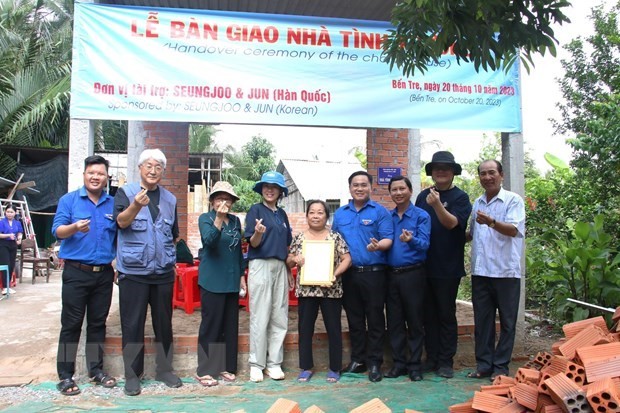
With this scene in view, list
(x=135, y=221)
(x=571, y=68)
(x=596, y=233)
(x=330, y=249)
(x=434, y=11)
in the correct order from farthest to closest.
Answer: (x=571, y=68)
(x=596, y=233)
(x=330, y=249)
(x=135, y=221)
(x=434, y=11)

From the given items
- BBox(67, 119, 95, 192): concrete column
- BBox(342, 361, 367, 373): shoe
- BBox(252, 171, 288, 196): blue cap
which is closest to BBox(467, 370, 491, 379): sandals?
BBox(342, 361, 367, 373): shoe

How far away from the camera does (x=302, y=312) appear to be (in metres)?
4.54

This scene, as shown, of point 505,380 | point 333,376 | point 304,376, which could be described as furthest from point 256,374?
point 505,380

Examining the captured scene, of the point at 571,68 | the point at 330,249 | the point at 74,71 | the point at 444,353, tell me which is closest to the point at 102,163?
the point at 74,71

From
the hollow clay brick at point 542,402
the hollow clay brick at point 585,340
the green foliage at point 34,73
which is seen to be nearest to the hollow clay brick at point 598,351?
the hollow clay brick at point 585,340

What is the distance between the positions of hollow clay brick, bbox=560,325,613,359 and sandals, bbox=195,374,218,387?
270 cm

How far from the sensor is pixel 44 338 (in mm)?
6141

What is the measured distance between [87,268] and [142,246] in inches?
18.3

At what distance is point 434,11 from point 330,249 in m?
2.18

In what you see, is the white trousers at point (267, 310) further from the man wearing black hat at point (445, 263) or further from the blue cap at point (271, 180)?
the man wearing black hat at point (445, 263)

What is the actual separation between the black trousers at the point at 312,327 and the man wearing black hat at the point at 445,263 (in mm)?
835

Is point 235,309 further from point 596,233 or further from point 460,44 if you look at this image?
point 596,233

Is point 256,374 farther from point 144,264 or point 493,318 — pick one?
point 493,318

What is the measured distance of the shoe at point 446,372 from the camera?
4594 mm
